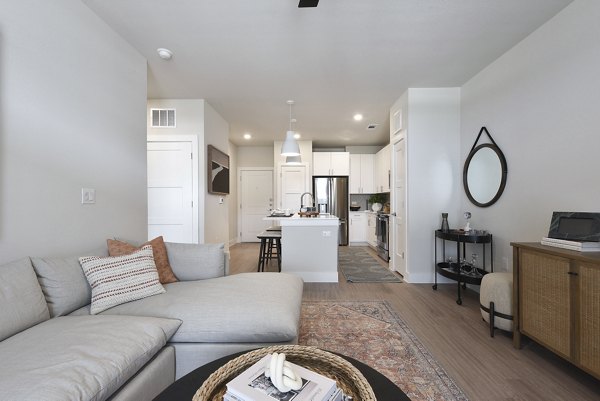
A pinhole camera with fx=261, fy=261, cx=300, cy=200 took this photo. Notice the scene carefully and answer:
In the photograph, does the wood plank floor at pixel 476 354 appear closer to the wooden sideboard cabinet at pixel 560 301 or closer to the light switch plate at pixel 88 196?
the wooden sideboard cabinet at pixel 560 301

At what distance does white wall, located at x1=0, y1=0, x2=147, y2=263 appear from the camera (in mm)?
1543

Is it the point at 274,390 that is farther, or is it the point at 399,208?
the point at 399,208

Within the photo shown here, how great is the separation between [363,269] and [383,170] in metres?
2.58

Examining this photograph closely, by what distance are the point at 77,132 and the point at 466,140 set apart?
4101mm

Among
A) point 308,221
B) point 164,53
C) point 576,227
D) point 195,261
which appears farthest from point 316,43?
point 576,227

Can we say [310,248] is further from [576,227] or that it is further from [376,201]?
[376,201]

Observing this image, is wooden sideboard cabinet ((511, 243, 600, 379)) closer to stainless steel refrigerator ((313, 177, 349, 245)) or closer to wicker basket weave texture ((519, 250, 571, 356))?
wicker basket weave texture ((519, 250, 571, 356))

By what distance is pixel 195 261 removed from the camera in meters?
2.18

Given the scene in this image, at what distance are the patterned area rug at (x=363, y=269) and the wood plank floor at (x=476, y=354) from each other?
482 millimetres

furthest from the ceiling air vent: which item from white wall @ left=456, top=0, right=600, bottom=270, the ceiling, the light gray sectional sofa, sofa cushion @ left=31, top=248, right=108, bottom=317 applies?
white wall @ left=456, top=0, right=600, bottom=270

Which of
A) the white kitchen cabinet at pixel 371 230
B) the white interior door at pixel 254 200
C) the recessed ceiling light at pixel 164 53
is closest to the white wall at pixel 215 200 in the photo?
the recessed ceiling light at pixel 164 53

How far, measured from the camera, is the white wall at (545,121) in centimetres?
190

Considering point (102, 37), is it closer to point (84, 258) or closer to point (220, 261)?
point (84, 258)

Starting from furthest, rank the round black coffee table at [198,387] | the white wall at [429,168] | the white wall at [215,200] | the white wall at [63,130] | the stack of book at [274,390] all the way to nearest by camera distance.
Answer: the white wall at [215,200] < the white wall at [429,168] < the white wall at [63,130] < the round black coffee table at [198,387] < the stack of book at [274,390]
